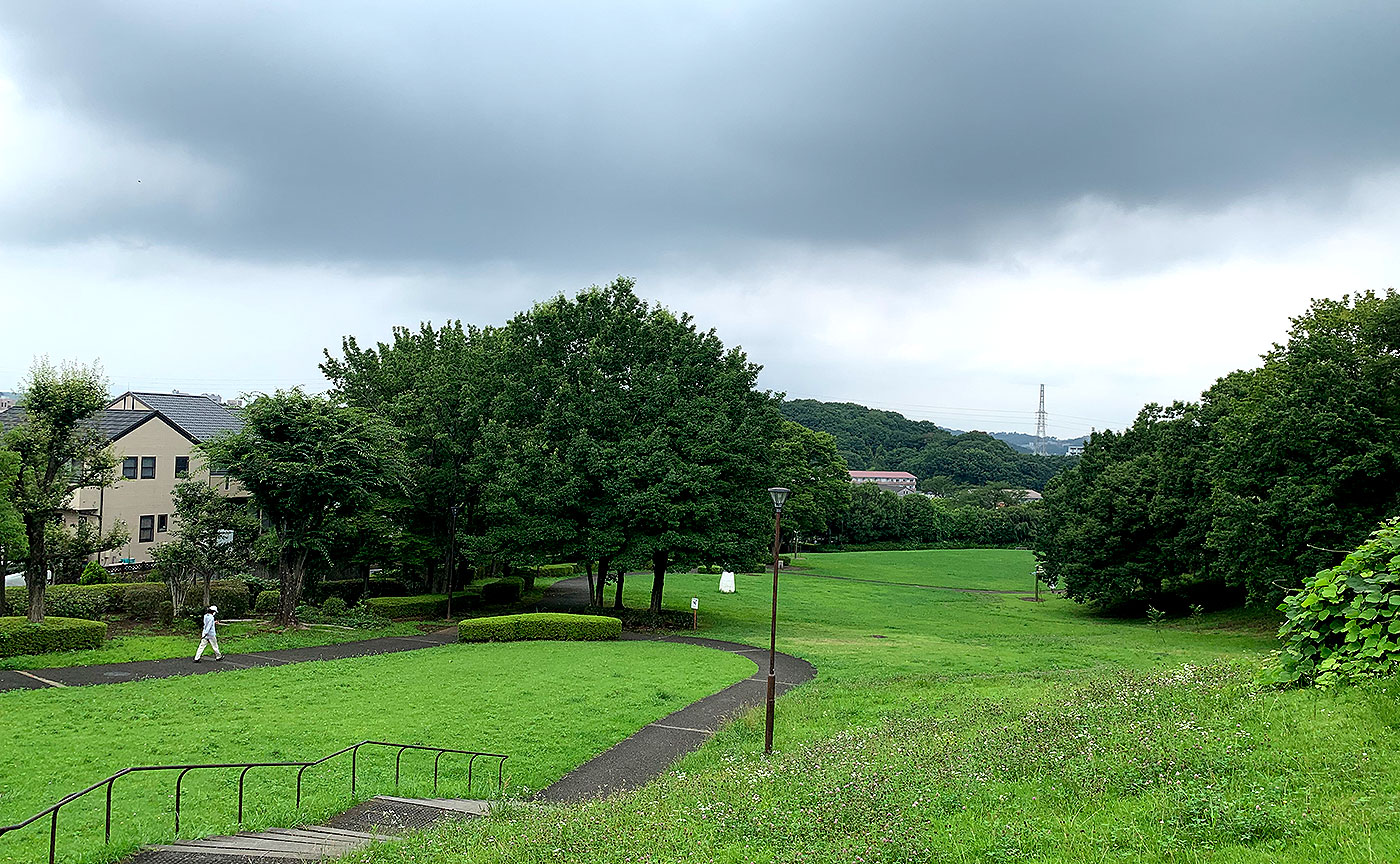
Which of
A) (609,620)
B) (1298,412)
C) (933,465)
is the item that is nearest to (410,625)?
(609,620)

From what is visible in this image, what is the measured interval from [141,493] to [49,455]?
21634 millimetres

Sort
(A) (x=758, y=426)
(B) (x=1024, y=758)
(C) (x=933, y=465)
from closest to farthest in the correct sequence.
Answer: (B) (x=1024, y=758), (A) (x=758, y=426), (C) (x=933, y=465)

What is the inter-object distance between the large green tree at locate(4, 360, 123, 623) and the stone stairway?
2207cm

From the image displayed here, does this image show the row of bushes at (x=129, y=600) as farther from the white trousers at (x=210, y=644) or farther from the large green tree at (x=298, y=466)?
the white trousers at (x=210, y=644)

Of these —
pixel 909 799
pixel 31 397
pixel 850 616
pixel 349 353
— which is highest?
pixel 349 353

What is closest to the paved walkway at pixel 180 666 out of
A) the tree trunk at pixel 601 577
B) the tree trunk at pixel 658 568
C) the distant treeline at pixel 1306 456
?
the tree trunk at pixel 601 577

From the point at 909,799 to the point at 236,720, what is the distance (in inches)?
627

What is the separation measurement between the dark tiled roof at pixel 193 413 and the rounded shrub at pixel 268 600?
2040cm

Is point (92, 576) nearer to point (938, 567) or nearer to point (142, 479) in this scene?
point (142, 479)

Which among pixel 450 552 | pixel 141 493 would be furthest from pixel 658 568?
pixel 141 493

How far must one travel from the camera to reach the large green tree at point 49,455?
28484 millimetres

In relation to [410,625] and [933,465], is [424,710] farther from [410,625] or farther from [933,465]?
[933,465]

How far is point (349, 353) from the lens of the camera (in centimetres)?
5012

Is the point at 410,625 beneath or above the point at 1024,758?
beneath
